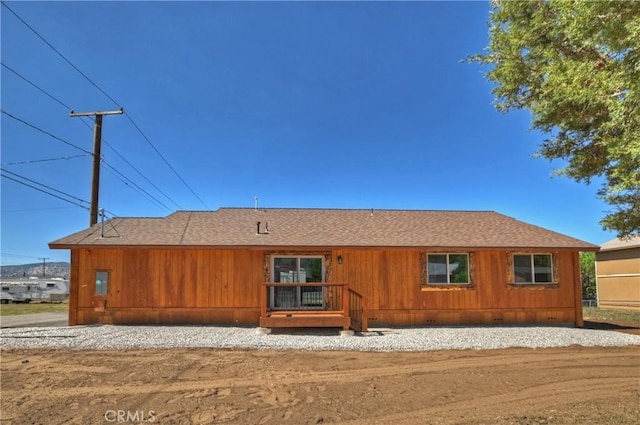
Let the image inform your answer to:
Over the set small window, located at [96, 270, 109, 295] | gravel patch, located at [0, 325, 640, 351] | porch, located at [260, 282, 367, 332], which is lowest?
gravel patch, located at [0, 325, 640, 351]

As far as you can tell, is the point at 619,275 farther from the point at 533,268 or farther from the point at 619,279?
the point at 533,268

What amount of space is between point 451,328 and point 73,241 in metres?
11.3

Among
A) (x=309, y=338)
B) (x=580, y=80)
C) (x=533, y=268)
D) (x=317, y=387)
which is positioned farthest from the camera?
(x=533, y=268)

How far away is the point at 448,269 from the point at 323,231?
13.6 feet

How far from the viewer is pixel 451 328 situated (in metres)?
12.9

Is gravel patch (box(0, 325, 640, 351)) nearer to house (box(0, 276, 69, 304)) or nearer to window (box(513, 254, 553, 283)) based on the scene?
window (box(513, 254, 553, 283))

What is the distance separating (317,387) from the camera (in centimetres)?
664

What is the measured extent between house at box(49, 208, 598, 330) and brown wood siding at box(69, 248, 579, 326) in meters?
0.03

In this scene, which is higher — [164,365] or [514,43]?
[514,43]

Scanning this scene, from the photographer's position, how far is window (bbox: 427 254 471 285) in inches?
542

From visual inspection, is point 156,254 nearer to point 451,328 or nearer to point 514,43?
point 451,328

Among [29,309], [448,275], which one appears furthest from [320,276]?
[29,309]

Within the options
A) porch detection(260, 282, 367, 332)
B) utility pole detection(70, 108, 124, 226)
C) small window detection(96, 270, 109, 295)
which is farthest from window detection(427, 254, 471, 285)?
utility pole detection(70, 108, 124, 226)

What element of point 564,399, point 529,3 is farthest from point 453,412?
point 529,3
